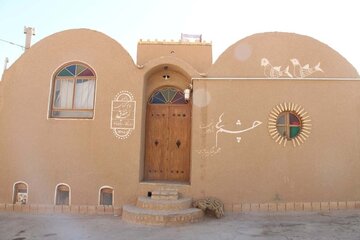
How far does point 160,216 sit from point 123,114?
3287 mm

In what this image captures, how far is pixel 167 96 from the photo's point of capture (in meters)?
9.74

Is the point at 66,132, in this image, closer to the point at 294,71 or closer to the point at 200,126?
the point at 200,126

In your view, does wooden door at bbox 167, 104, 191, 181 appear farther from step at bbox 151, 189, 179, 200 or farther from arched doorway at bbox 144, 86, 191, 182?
step at bbox 151, 189, 179, 200

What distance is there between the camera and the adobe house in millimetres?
8344

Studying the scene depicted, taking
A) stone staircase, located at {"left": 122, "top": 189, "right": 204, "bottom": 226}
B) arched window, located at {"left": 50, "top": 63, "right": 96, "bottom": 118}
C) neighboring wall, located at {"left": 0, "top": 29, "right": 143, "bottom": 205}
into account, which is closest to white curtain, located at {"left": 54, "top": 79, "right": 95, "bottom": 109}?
arched window, located at {"left": 50, "top": 63, "right": 96, "bottom": 118}

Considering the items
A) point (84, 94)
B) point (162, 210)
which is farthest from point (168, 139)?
point (84, 94)

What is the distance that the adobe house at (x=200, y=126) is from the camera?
27.4ft

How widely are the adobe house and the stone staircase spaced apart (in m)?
0.40

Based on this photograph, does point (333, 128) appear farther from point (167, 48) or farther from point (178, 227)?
point (167, 48)

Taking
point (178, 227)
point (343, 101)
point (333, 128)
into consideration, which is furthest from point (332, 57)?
point (178, 227)

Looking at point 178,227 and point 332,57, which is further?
point 332,57

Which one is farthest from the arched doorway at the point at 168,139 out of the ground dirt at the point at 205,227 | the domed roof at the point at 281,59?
the ground dirt at the point at 205,227

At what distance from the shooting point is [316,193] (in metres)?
8.29

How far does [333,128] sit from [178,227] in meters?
5.38
